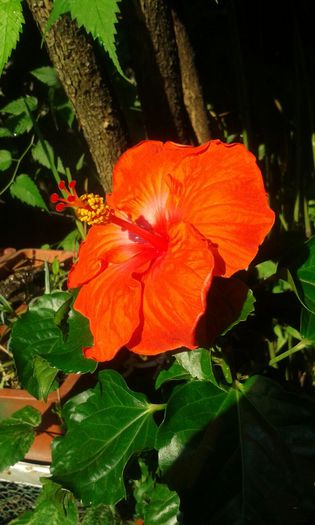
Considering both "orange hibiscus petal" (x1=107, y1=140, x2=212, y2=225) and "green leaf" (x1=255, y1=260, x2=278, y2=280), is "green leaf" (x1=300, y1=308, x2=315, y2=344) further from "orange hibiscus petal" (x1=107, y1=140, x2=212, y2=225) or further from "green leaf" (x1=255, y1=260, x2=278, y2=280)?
"green leaf" (x1=255, y1=260, x2=278, y2=280)

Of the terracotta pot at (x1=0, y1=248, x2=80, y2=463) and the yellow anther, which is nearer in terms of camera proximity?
the yellow anther

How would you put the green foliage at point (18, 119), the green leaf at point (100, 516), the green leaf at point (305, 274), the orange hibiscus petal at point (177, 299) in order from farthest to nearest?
the green foliage at point (18, 119), the green leaf at point (100, 516), the green leaf at point (305, 274), the orange hibiscus petal at point (177, 299)

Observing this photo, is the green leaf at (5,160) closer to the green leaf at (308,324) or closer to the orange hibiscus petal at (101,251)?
the orange hibiscus petal at (101,251)

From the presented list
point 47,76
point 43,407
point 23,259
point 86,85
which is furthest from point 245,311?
point 23,259

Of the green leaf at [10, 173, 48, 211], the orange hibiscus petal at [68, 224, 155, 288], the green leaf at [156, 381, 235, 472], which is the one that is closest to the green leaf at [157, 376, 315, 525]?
the green leaf at [156, 381, 235, 472]

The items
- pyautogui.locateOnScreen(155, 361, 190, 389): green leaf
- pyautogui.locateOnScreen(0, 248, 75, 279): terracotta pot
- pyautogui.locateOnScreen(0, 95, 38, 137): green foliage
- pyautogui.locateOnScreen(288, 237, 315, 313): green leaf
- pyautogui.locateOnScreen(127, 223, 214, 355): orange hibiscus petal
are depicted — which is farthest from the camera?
pyautogui.locateOnScreen(0, 248, 75, 279): terracotta pot

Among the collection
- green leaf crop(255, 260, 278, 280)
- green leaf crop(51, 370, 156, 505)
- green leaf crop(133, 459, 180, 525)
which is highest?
green leaf crop(51, 370, 156, 505)

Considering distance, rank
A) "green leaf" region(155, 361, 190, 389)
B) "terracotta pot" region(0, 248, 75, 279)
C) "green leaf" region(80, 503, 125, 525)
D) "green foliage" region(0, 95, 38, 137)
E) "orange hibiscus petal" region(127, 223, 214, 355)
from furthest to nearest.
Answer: "terracotta pot" region(0, 248, 75, 279), "green foliage" region(0, 95, 38, 137), "green leaf" region(80, 503, 125, 525), "green leaf" region(155, 361, 190, 389), "orange hibiscus petal" region(127, 223, 214, 355)

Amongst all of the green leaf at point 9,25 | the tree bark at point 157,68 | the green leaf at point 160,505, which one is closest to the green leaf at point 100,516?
the green leaf at point 160,505
